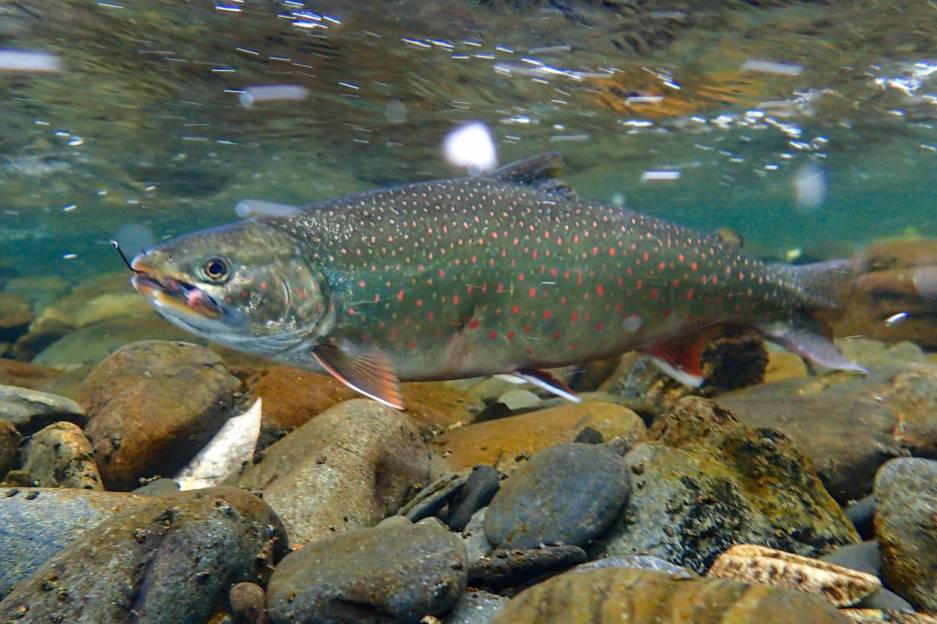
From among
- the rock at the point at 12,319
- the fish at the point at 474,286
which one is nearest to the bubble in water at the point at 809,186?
the fish at the point at 474,286

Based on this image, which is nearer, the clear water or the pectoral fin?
the pectoral fin

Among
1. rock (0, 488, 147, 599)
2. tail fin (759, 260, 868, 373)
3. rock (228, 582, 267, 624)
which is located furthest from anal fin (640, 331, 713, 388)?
rock (0, 488, 147, 599)

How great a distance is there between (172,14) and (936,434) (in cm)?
1090

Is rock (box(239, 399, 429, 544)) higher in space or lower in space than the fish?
lower

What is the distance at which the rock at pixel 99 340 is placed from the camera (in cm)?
1241

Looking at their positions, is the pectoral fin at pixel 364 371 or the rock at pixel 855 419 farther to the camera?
the rock at pixel 855 419

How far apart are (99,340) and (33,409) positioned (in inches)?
370

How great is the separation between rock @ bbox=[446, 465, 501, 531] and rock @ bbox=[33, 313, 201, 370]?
9.70m

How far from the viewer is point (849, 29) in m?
11.2

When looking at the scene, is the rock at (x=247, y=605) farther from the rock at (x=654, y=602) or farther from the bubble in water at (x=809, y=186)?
the bubble in water at (x=809, y=186)

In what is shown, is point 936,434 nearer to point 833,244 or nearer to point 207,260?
point 207,260

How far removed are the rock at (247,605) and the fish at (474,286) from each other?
1.34 metres

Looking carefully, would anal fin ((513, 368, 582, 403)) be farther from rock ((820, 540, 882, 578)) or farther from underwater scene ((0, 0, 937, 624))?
rock ((820, 540, 882, 578))

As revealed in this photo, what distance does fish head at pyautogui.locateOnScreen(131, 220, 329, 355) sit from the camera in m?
3.67
